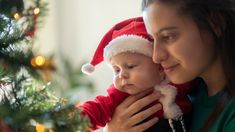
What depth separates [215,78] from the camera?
101cm

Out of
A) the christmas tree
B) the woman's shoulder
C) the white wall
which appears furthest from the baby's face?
the white wall

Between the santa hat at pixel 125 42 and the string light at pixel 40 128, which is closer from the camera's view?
the string light at pixel 40 128

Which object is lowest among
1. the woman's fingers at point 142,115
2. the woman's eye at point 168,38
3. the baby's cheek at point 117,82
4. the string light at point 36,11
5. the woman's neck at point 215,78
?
the woman's fingers at point 142,115

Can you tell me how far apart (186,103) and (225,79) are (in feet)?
0.54

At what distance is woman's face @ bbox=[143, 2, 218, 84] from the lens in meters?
0.91

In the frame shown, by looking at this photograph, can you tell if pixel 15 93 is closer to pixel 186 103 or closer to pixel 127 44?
pixel 127 44

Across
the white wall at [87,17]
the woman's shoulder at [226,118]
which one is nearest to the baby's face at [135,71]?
the woman's shoulder at [226,118]

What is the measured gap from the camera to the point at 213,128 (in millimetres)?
917

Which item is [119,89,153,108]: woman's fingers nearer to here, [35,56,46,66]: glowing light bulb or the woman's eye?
the woman's eye

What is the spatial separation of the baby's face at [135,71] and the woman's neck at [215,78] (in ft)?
0.45

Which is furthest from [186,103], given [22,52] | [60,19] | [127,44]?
[60,19]

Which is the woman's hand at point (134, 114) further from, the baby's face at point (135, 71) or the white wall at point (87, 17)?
the white wall at point (87, 17)

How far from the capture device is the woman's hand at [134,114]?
107 cm

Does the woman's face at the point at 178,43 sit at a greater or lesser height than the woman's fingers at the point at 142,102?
greater
